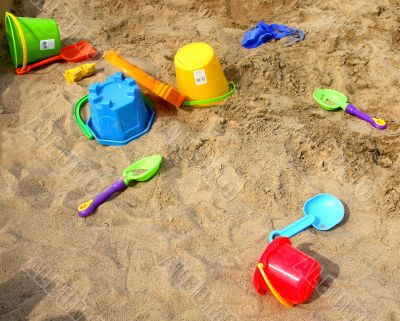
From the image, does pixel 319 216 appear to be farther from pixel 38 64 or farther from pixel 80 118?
pixel 38 64

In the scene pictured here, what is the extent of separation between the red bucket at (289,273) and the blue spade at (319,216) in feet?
0.70

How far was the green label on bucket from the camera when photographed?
2720mm

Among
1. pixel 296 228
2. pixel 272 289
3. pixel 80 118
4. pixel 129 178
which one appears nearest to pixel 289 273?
pixel 272 289

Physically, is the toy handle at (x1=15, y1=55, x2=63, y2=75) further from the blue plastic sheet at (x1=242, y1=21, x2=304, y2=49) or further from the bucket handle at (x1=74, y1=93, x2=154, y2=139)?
the blue plastic sheet at (x1=242, y1=21, x2=304, y2=49)

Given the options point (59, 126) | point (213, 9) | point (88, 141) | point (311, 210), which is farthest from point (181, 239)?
point (213, 9)

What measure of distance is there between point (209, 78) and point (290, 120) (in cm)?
51

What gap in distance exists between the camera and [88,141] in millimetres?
2299

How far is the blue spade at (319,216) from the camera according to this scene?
1795 millimetres

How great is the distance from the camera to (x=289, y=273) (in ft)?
4.91

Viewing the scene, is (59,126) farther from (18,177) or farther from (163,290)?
(163,290)

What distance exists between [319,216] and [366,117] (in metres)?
0.76

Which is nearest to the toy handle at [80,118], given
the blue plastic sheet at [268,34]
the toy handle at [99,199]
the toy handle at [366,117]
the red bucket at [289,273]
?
the toy handle at [99,199]

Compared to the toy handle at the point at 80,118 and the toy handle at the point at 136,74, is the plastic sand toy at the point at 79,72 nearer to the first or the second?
the toy handle at the point at 80,118

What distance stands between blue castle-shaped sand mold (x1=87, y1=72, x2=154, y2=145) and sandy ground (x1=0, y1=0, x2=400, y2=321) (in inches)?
2.6
